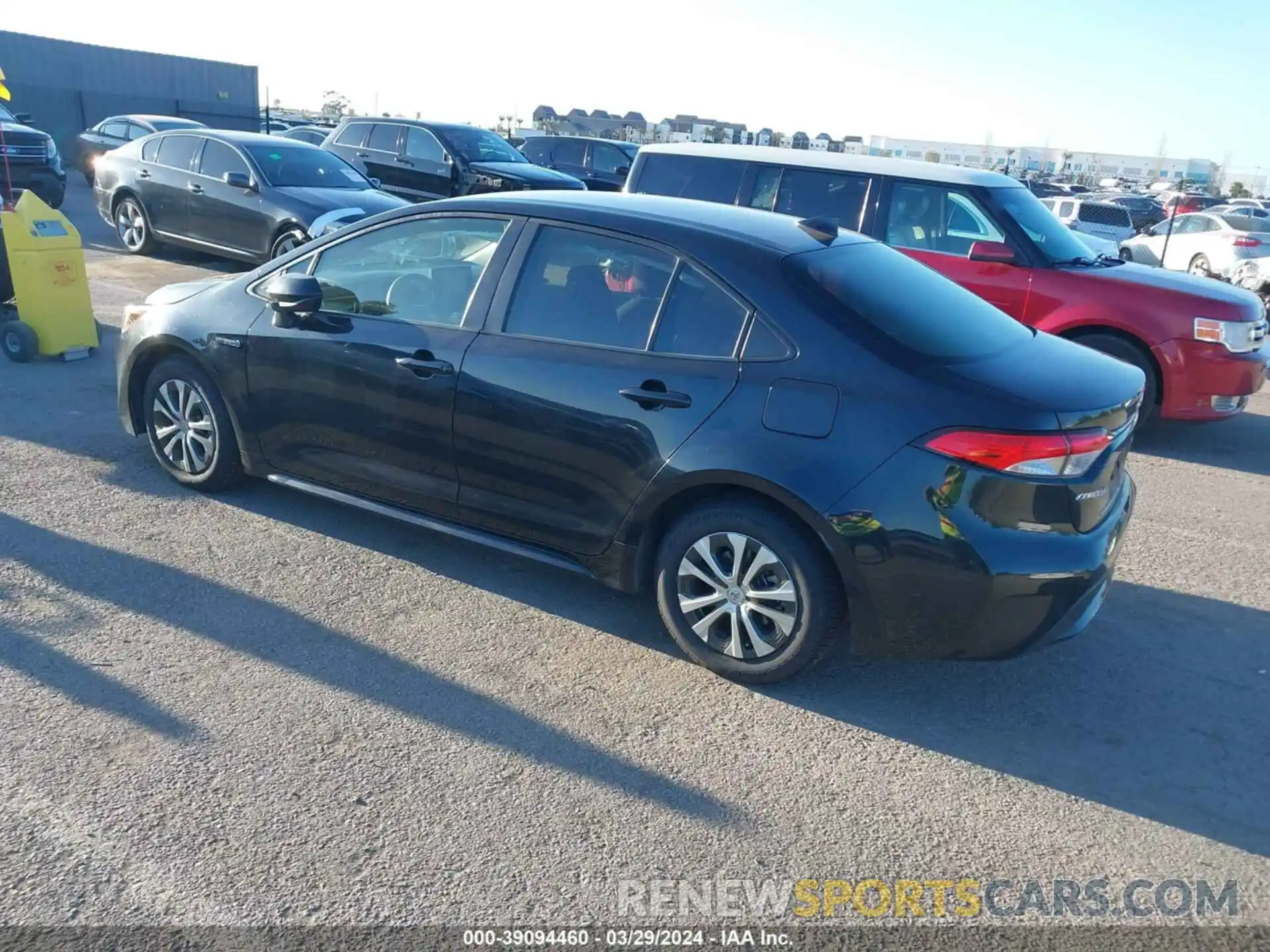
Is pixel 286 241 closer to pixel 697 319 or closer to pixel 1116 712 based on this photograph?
pixel 697 319

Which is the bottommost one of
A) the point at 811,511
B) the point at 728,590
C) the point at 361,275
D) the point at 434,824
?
the point at 434,824

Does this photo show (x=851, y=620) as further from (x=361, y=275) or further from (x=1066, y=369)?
(x=361, y=275)

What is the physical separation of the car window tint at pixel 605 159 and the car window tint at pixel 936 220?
11.6 meters

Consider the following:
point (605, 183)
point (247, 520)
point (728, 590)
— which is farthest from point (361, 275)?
point (605, 183)

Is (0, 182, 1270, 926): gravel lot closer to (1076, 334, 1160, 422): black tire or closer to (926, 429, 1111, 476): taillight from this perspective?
(926, 429, 1111, 476): taillight

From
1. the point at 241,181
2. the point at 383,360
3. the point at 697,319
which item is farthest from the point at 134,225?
the point at 697,319

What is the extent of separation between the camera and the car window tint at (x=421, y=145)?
1564 cm

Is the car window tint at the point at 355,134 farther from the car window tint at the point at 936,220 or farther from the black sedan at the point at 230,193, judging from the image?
the car window tint at the point at 936,220

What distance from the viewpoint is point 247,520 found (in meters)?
5.09

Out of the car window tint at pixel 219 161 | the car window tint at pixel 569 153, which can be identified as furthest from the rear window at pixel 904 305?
the car window tint at pixel 569 153

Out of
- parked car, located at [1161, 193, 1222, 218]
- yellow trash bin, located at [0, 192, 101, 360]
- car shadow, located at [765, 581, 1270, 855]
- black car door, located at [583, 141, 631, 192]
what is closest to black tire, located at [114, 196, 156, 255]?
yellow trash bin, located at [0, 192, 101, 360]

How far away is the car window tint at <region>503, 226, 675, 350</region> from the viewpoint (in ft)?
13.1

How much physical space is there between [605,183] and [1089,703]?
16.0 meters

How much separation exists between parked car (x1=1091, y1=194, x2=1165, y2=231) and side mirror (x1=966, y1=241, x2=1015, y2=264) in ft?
80.7
